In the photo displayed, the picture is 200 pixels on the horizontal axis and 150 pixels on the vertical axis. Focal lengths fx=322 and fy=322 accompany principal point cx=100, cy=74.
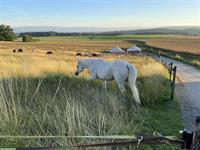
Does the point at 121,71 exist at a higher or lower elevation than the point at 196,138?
lower

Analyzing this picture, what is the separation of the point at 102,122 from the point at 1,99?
156cm

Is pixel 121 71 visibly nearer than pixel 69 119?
No

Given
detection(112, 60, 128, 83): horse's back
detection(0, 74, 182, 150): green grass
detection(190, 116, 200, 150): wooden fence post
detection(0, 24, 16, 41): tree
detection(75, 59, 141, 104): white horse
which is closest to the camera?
detection(190, 116, 200, 150): wooden fence post

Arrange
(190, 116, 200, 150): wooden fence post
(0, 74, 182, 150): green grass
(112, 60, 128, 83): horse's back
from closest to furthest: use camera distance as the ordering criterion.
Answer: (190, 116, 200, 150): wooden fence post, (0, 74, 182, 150): green grass, (112, 60, 128, 83): horse's back

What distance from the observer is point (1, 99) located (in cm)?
482

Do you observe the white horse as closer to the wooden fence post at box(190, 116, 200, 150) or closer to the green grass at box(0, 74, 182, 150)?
the green grass at box(0, 74, 182, 150)

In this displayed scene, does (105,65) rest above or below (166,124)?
above

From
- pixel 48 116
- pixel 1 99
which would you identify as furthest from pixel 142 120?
pixel 1 99

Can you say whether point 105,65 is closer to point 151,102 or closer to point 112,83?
point 112,83

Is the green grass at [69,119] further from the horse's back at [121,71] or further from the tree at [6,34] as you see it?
the tree at [6,34]

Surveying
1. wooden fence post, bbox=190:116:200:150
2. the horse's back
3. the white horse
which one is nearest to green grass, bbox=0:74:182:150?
the white horse

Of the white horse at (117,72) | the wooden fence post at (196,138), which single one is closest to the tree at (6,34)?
the white horse at (117,72)

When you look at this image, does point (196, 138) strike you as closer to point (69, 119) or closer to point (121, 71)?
point (69, 119)

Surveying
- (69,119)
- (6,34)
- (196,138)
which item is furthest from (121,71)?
(6,34)
